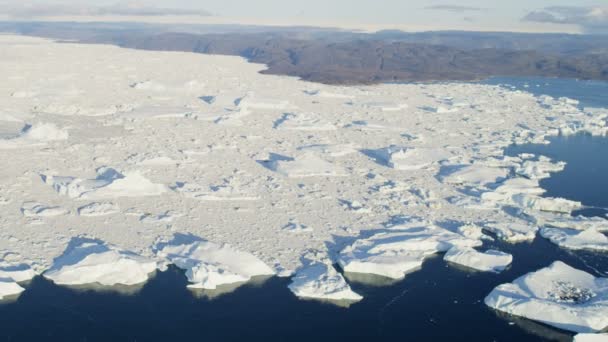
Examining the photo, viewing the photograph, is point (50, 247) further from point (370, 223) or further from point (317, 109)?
point (317, 109)

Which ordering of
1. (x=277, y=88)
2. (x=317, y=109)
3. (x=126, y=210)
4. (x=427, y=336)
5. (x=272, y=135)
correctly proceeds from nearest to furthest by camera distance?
(x=427, y=336) → (x=126, y=210) → (x=272, y=135) → (x=317, y=109) → (x=277, y=88)

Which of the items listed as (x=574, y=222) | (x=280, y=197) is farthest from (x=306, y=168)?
(x=574, y=222)

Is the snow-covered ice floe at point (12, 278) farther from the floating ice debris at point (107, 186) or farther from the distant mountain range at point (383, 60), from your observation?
the distant mountain range at point (383, 60)

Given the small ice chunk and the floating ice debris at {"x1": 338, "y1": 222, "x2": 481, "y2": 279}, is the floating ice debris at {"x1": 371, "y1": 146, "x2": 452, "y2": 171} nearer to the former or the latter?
the small ice chunk

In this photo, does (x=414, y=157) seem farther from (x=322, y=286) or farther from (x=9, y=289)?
(x=9, y=289)

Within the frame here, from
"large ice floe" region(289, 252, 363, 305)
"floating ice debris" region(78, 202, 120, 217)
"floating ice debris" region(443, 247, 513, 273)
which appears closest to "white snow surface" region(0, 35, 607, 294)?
"floating ice debris" region(78, 202, 120, 217)

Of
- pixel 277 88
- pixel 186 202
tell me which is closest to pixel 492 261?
pixel 186 202

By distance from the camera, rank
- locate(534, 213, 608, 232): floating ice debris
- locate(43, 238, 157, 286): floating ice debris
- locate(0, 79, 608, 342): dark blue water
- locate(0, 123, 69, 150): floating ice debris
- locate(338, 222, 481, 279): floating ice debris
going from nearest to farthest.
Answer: locate(0, 79, 608, 342): dark blue water < locate(43, 238, 157, 286): floating ice debris < locate(338, 222, 481, 279): floating ice debris < locate(534, 213, 608, 232): floating ice debris < locate(0, 123, 69, 150): floating ice debris
